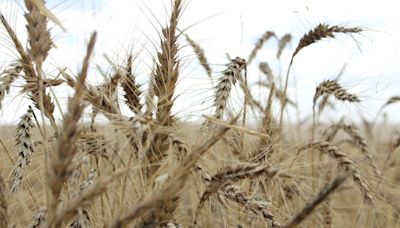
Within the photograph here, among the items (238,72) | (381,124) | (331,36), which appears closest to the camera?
(238,72)

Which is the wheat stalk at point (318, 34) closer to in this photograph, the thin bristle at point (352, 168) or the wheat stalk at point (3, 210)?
the thin bristle at point (352, 168)

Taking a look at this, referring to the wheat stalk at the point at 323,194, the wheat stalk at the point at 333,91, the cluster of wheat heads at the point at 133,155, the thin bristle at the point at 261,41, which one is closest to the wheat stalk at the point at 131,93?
the cluster of wheat heads at the point at 133,155

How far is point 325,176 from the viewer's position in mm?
2520

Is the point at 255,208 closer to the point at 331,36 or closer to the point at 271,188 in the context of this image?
the point at 271,188

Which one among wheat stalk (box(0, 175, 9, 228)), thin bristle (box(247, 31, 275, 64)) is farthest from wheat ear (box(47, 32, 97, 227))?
thin bristle (box(247, 31, 275, 64))

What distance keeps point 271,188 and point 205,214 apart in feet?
0.83

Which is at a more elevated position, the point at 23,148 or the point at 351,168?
the point at 23,148

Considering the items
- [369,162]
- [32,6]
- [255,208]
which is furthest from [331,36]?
[32,6]

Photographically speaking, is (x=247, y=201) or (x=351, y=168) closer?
(x=247, y=201)

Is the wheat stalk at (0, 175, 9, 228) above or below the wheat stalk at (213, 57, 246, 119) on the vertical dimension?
below

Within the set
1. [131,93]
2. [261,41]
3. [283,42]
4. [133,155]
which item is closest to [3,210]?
[133,155]

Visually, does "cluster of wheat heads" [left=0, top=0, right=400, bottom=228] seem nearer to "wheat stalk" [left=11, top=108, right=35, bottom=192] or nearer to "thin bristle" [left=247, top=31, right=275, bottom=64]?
"wheat stalk" [left=11, top=108, right=35, bottom=192]

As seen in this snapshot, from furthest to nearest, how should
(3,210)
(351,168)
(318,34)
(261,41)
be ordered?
1. (261,41)
2. (318,34)
3. (351,168)
4. (3,210)

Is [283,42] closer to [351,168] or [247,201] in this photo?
[351,168]
